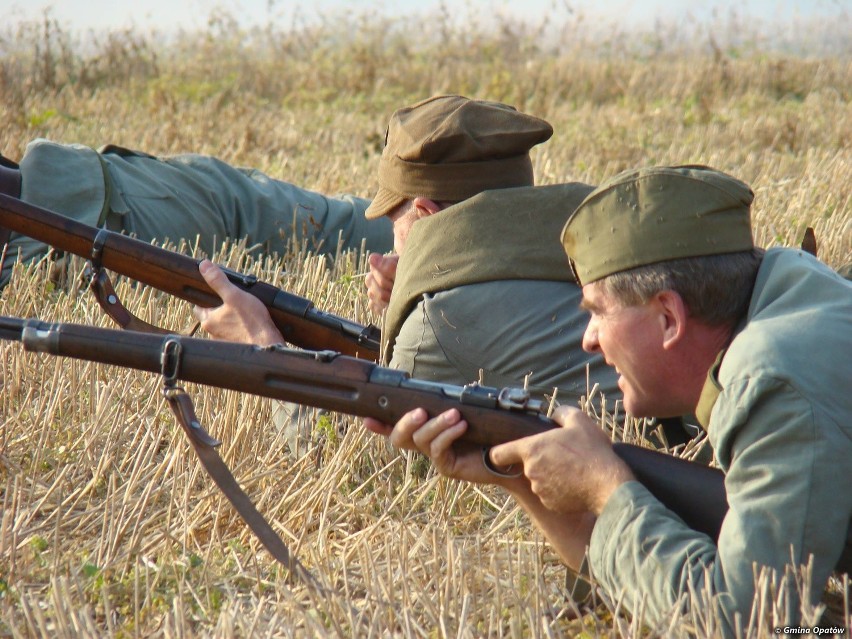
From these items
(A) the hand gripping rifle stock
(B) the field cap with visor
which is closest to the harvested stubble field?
(A) the hand gripping rifle stock

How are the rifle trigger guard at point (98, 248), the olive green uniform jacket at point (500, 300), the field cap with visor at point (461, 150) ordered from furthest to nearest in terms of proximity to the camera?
the rifle trigger guard at point (98, 248) → the field cap with visor at point (461, 150) → the olive green uniform jacket at point (500, 300)

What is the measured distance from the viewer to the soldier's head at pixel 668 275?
8.53 ft

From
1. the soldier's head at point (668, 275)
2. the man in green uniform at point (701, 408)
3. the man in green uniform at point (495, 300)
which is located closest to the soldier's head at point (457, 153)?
the man in green uniform at point (495, 300)

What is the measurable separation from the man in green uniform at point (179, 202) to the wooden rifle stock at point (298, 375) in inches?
125

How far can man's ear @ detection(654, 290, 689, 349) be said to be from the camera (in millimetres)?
2564

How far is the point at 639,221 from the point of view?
2639 millimetres

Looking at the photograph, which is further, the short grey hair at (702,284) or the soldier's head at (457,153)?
the soldier's head at (457,153)

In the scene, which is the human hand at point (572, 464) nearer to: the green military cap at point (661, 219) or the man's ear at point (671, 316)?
the man's ear at point (671, 316)

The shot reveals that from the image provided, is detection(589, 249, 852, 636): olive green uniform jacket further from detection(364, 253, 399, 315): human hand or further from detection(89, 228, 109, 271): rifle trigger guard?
detection(89, 228, 109, 271): rifle trigger guard

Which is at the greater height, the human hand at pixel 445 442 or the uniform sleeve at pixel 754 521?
the uniform sleeve at pixel 754 521

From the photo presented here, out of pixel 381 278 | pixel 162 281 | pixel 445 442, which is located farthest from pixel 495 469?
pixel 162 281

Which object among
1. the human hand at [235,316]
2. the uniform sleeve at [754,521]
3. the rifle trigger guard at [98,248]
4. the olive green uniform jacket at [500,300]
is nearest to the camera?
the uniform sleeve at [754,521]

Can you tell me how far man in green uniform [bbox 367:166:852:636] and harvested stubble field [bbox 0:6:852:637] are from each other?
117 millimetres

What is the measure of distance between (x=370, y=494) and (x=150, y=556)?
0.74m
